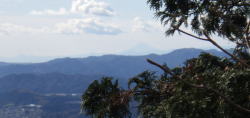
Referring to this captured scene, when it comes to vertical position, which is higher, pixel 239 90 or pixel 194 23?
pixel 194 23

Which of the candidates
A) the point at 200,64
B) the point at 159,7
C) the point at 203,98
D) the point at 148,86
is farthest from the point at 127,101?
the point at 159,7

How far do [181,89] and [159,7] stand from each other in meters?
7.86

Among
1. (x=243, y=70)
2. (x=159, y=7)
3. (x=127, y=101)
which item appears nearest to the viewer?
(x=243, y=70)

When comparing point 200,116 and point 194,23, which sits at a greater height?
point 194,23

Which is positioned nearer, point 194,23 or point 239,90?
point 239,90

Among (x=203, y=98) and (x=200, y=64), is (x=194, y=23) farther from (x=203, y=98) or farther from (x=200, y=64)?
(x=203, y=98)

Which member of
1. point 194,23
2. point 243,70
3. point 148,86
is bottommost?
point 148,86

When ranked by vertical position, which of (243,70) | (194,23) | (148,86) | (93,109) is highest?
(194,23)

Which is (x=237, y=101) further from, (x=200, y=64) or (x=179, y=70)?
(x=179, y=70)

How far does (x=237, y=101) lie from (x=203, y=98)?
2.42ft

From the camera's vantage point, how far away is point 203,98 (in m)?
4.41

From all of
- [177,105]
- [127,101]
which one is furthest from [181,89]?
[127,101]

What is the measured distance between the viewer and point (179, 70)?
31.6 ft

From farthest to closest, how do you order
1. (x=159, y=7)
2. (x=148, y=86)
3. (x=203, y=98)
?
(x=159, y=7), (x=148, y=86), (x=203, y=98)
